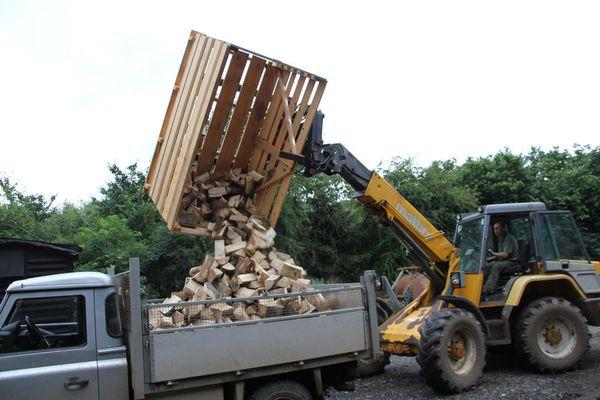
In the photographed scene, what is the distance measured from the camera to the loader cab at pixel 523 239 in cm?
804

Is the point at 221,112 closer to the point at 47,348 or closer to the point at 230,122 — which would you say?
the point at 230,122

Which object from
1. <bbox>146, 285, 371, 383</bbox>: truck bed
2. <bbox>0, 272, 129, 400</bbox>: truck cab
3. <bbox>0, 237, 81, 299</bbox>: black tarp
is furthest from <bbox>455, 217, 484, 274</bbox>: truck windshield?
<bbox>0, 237, 81, 299</bbox>: black tarp

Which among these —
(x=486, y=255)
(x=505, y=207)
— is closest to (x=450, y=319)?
(x=486, y=255)

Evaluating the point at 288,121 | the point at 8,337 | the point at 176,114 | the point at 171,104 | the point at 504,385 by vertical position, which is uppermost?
the point at 171,104

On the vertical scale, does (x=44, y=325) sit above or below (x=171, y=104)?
below

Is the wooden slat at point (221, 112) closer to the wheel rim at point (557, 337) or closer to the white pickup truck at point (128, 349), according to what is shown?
the white pickup truck at point (128, 349)

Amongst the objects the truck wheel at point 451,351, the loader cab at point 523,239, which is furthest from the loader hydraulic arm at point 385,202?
the truck wheel at point 451,351

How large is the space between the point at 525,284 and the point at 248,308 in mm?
4438

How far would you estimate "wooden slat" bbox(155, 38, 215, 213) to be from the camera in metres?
6.99

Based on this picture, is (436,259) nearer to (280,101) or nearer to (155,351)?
(280,101)

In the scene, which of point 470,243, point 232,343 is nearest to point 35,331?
point 232,343

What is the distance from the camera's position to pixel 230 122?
7434mm

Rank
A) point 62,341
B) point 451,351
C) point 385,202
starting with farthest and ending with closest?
point 385,202, point 451,351, point 62,341

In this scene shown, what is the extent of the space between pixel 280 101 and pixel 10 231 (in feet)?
45.2
